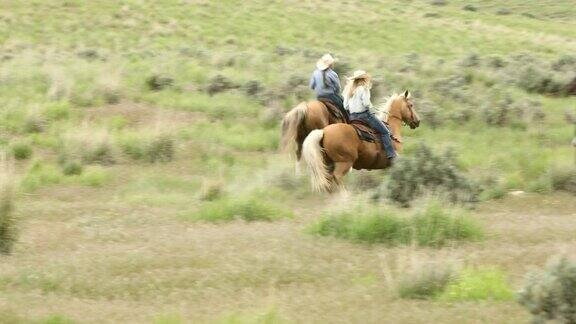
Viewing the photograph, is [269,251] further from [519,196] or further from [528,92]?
[528,92]

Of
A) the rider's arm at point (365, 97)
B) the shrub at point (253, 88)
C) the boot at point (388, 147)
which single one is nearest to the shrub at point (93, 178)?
the rider's arm at point (365, 97)

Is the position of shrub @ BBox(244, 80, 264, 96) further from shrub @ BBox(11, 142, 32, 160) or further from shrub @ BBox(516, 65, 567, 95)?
shrub @ BBox(516, 65, 567, 95)

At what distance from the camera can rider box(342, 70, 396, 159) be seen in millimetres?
15180

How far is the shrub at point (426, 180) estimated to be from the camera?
13156mm

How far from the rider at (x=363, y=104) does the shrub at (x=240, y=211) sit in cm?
344

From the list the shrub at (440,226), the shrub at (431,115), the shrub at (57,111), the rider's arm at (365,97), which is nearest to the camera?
the shrub at (440,226)

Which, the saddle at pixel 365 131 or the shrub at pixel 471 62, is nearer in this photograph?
the saddle at pixel 365 131

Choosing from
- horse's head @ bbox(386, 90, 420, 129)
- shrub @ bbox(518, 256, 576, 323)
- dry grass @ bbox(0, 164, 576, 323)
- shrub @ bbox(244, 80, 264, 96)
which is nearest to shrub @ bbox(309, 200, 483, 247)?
dry grass @ bbox(0, 164, 576, 323)

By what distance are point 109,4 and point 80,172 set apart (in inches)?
1165

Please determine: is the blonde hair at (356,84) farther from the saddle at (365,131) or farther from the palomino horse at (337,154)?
the palomino horse at (337,154)

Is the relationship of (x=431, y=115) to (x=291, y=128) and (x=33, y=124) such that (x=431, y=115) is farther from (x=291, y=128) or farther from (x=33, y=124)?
(x=33, y=124)

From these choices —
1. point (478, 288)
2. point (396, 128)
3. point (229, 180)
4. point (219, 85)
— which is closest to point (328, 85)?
point (396, 128)

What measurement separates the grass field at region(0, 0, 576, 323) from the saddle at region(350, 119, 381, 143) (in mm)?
889

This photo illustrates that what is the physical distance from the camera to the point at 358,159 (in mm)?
15562
